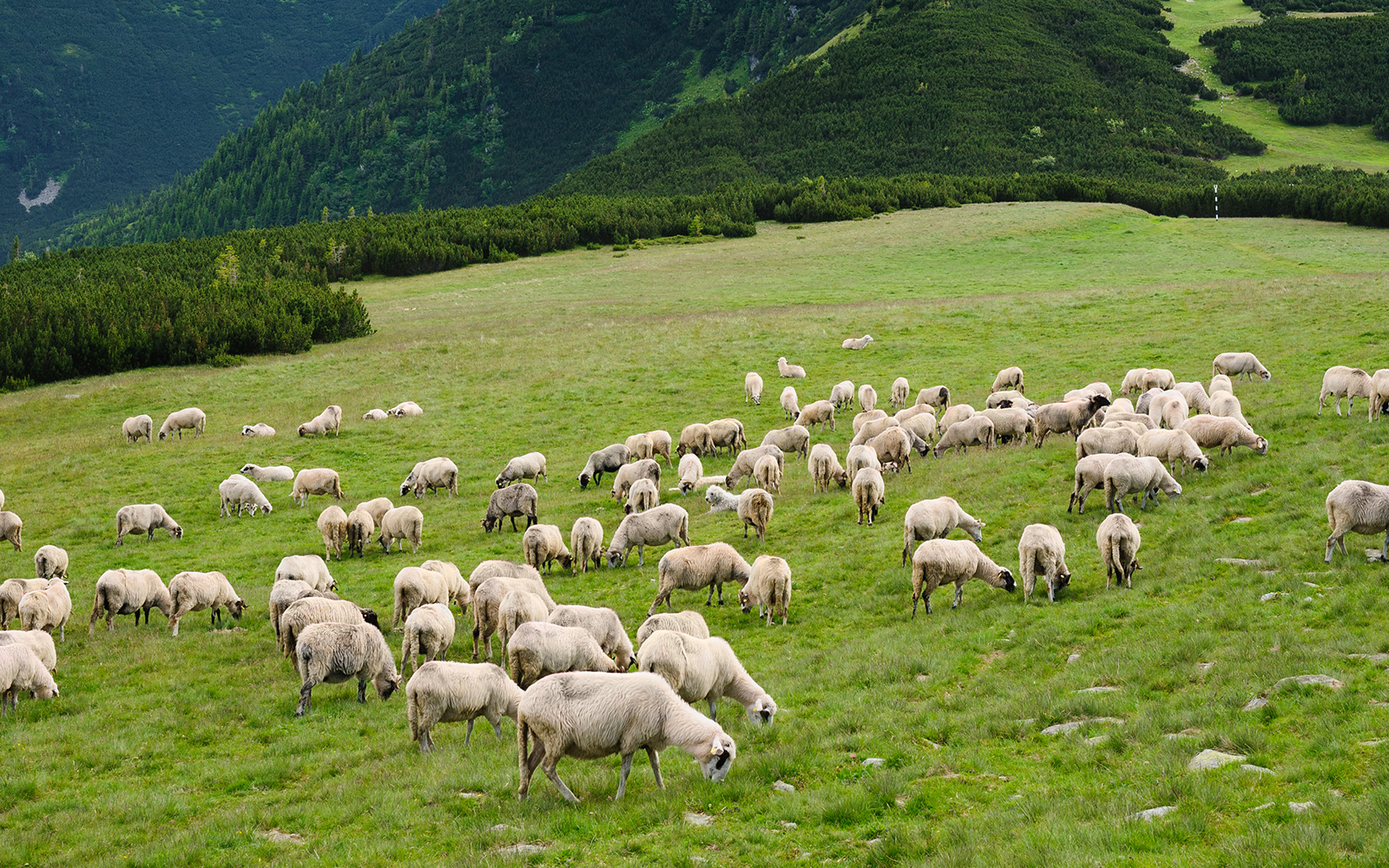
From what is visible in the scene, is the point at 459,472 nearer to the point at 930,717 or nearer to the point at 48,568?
the point at 48,568

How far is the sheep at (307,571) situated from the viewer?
21.2 metres

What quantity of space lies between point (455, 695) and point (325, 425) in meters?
31.8

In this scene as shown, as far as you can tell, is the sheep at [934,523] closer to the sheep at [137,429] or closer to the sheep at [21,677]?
the sheep at [21,677]

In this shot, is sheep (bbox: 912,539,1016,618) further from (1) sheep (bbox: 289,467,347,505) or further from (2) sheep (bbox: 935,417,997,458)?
(1) sheep (bbox: 289,467,347,505)

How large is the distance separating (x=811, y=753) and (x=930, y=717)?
1.87 metres

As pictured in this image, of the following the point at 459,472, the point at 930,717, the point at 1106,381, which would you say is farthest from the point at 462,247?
the point at 930,717

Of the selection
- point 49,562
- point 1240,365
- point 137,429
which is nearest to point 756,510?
point 49,562

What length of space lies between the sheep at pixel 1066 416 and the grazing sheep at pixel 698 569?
42.7 feet

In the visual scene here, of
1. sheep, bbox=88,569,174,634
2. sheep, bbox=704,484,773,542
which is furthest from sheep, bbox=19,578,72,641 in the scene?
sheep, bbox=704,484,773,542

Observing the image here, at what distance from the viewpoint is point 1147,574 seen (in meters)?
17.2

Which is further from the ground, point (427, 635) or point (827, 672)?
point (427, 635)

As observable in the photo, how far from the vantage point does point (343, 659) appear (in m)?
15.2

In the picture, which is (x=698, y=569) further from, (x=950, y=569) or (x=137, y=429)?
(x=137, y=429)

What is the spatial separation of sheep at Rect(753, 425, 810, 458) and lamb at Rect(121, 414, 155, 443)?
93.7ft
